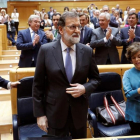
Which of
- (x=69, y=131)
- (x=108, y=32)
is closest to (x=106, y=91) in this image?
(x=69, y=131)

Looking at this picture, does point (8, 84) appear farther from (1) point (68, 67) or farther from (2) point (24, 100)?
(1) point (68, 67)

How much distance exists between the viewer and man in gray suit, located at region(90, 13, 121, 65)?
8.96ft

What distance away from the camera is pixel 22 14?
467 inches

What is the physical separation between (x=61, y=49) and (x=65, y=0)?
11628mm

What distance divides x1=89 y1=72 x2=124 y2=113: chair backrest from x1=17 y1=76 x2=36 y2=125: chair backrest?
0.59m

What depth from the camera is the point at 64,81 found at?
130 centimetres

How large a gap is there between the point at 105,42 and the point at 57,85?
156 cm

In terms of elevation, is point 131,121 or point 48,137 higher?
A: point 48,137

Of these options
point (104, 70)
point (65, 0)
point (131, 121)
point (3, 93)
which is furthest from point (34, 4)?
point (131, 121)

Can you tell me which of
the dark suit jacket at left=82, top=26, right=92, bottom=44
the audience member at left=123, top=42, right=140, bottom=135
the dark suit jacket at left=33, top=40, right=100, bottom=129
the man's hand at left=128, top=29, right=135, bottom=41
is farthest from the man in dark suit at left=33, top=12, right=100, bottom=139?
the dark suit jacket at left=82, top=26, right=92, bottom=44

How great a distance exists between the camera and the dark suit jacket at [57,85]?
1309 millimetres

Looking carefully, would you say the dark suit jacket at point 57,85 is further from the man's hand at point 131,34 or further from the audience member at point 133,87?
the man's hand at point 131,34

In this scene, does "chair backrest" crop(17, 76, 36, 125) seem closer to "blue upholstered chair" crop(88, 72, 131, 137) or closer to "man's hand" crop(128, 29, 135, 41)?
"blue upholstered chair" crop(88, 72, 131, 137)

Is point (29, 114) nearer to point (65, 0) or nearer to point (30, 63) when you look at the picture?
point (30, 63)
